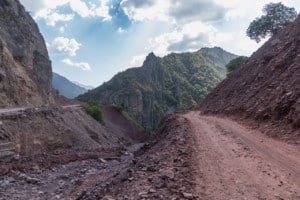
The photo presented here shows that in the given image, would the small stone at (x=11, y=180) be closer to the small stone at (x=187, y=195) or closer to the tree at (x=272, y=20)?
the small stone at (x=187, y=195)

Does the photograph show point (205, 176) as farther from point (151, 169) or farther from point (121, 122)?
point (121, 122)

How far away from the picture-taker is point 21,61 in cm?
4325

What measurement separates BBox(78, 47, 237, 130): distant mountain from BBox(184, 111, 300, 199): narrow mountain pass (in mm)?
89157

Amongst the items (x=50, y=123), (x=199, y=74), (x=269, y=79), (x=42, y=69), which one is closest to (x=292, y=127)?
(x=269, y=79)

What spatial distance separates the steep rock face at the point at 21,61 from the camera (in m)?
36.8

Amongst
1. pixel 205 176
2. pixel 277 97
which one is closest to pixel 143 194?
pixel 205 176

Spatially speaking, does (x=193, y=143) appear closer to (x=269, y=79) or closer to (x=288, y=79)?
(x=288, y=79)

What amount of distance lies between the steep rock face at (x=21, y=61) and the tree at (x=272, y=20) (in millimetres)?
33708

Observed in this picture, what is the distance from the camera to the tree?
55.8m

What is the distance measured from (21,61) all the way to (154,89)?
86138 millimetres

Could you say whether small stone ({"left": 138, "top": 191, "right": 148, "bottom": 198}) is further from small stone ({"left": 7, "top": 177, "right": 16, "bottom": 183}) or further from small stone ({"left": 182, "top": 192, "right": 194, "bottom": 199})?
small stone ({"left": 7, "top": 177, "right": 16, "bottom": 183})

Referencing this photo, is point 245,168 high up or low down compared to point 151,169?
up

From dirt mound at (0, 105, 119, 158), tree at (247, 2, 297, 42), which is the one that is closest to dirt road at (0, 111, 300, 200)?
dirt mound at (0, 105, 119, 158)

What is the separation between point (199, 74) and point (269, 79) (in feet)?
422
